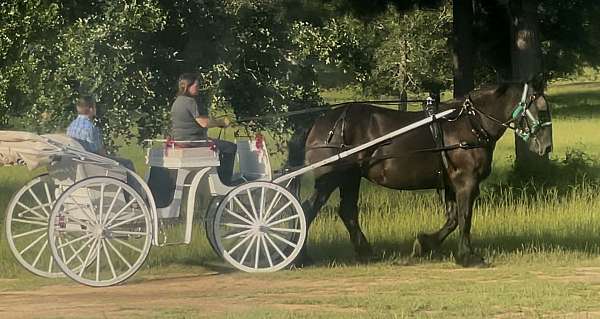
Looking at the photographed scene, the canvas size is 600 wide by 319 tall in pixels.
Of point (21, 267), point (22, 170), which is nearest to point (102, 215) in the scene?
point (21, 267)

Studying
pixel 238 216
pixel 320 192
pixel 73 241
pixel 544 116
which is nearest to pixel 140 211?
pixel 73 241

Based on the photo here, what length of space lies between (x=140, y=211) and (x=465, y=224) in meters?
3.29

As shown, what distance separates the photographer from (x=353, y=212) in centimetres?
1099

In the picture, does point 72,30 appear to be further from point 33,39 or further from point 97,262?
point 97,262

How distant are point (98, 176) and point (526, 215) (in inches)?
256

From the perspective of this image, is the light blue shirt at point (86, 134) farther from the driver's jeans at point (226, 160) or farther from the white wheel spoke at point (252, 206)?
the white wheel spoke at point (252, 206)

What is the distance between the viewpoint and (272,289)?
9.09m

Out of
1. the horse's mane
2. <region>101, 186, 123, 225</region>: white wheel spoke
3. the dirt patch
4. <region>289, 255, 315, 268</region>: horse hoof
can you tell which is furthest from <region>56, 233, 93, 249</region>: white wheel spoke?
the horse's mane

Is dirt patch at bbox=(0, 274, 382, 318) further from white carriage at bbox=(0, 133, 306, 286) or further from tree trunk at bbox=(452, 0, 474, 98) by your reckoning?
tree trunk at bbox=(452, 0, 474, 98)

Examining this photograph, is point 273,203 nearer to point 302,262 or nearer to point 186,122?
point 302,262

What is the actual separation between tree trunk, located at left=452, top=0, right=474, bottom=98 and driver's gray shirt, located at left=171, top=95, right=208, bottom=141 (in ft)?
23.2

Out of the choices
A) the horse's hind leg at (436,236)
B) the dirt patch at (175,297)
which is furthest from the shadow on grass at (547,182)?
the dirt patch at (175,297)

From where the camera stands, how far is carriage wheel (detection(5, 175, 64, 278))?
32.1 ft

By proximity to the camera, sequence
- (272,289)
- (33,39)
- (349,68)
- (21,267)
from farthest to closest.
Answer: (349,68) → (33,39) → (21,267) → (272,289)
